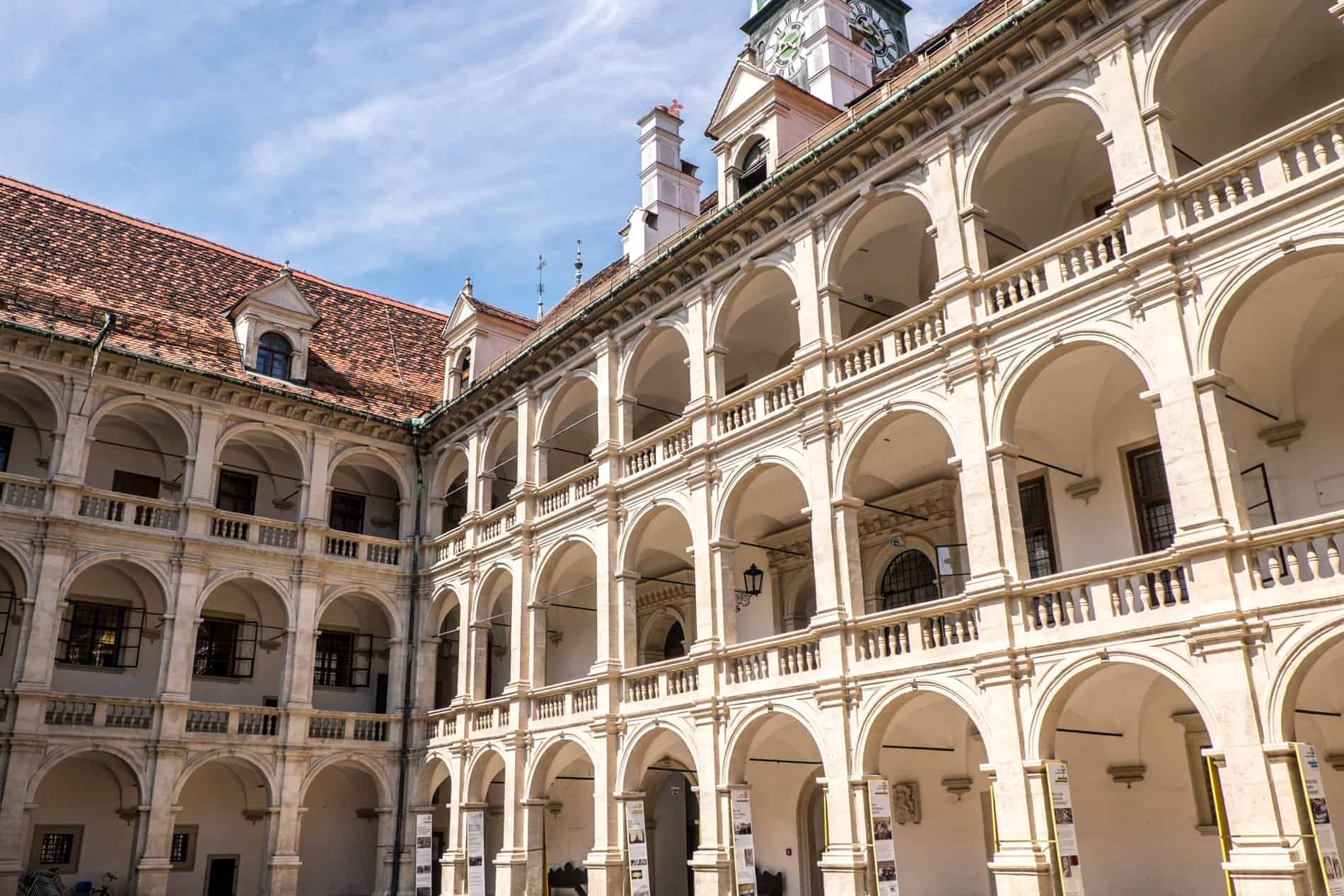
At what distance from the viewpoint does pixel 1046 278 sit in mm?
14492

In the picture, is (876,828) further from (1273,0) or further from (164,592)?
(164,592)

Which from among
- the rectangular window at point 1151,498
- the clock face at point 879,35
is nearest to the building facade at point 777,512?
the rectangular window at point 1151,498

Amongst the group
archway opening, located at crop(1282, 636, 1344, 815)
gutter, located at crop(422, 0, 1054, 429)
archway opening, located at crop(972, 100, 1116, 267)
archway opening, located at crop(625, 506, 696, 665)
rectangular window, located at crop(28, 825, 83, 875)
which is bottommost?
rectangular window, located at crop(28, 825, 83, 875)

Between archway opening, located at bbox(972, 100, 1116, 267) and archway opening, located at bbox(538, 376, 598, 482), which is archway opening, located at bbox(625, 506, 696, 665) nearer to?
archway opening, located at bbox(538, 376, 598, 482)

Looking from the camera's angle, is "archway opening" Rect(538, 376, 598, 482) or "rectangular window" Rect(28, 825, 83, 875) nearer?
"rectangular window" Rect(28, 825, 83, 875)

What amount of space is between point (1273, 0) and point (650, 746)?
14347 mm

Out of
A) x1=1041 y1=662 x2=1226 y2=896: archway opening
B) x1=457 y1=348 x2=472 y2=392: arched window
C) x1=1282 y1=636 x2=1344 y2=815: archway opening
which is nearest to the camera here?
x1=1282 y1=636 x2=1344 y2=815: archway opening

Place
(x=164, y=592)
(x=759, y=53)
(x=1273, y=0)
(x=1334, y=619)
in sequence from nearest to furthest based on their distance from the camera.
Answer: (x=1334, y=619)
(x=1273, y=0)
(x=164, y=592)
(x=759, y=53)

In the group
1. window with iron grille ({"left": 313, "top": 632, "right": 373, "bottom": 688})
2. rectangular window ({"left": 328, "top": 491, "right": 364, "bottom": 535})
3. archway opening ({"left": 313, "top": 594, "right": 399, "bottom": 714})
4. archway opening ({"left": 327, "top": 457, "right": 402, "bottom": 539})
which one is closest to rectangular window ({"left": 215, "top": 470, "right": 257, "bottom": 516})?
archway opening ({"left": 327, "top": 457, "right": 402, "bottom": 539})

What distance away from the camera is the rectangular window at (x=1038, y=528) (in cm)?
1689

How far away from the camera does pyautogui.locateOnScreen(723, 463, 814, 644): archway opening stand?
751 inches

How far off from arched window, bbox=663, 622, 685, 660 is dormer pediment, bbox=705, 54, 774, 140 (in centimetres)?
1079

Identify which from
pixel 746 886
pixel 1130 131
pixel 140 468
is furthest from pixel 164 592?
pixel 1130 131

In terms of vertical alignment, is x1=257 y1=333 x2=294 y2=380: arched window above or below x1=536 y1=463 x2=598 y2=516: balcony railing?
above
